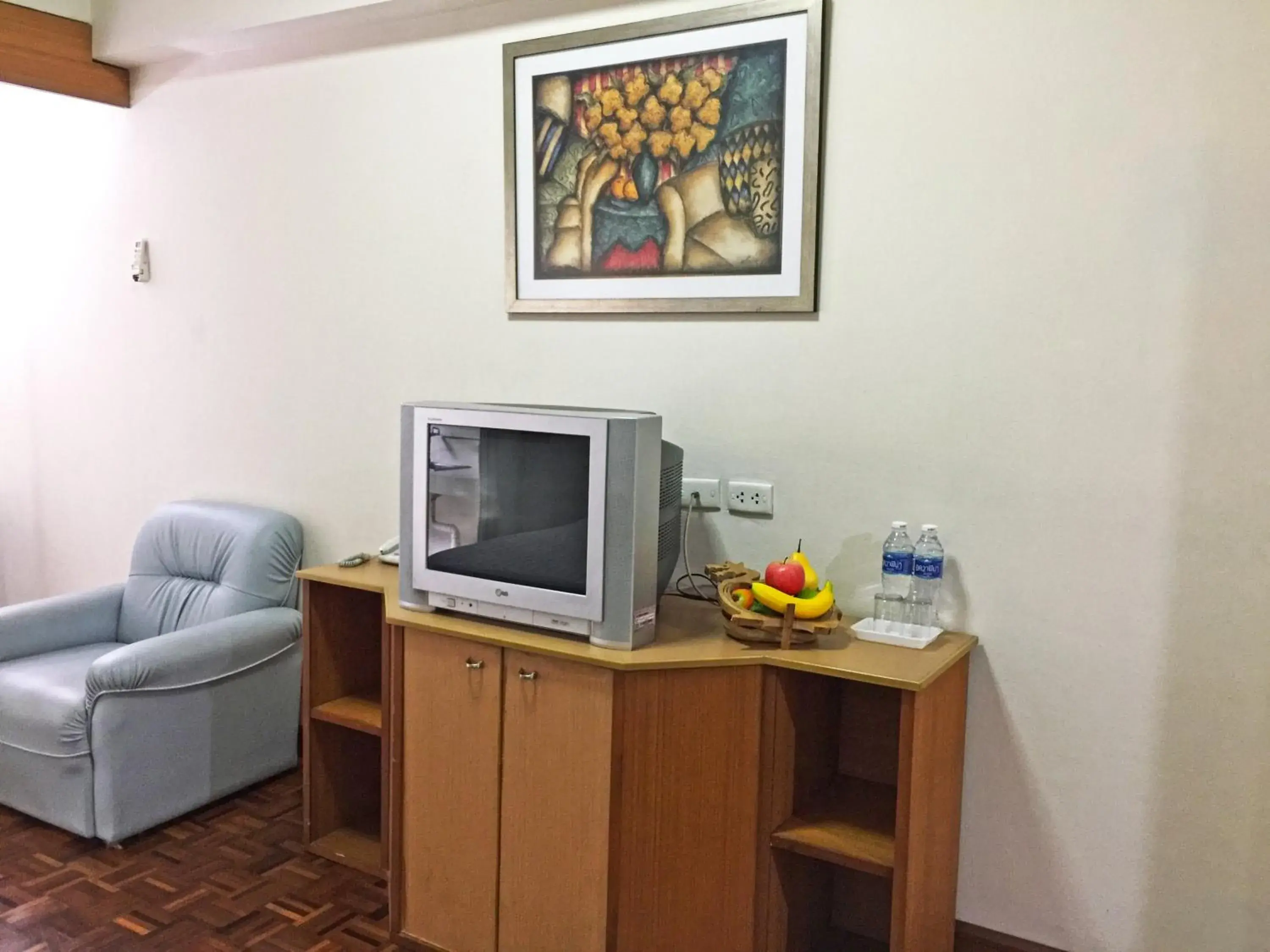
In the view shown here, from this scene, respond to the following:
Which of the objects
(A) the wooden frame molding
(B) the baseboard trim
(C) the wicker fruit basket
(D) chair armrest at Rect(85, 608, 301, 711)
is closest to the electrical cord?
(C) the wicker fruit basket

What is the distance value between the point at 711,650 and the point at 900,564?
0.47 m

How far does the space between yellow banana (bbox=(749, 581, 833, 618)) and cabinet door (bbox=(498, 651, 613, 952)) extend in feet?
1.19

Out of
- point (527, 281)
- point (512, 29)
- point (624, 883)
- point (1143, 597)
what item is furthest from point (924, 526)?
point (512, 29)

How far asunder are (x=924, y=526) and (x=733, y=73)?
1163 millimetres

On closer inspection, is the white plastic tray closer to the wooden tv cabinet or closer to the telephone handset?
the wooden tv cabinet

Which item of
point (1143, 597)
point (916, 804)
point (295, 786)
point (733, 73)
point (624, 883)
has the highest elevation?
point (733, 73)

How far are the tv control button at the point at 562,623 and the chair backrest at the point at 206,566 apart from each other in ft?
4.67

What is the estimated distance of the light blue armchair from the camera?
2863 mm

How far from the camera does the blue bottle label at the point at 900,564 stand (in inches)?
90.8

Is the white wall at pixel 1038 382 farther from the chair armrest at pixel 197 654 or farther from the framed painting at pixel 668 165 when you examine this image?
the chair armrest at pixel 197 654

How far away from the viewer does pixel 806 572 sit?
7.41 feet

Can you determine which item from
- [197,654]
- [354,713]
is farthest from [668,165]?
[197,654]

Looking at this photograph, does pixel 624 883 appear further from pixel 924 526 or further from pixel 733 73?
pixel 733 73

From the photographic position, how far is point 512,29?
9.30 ft
